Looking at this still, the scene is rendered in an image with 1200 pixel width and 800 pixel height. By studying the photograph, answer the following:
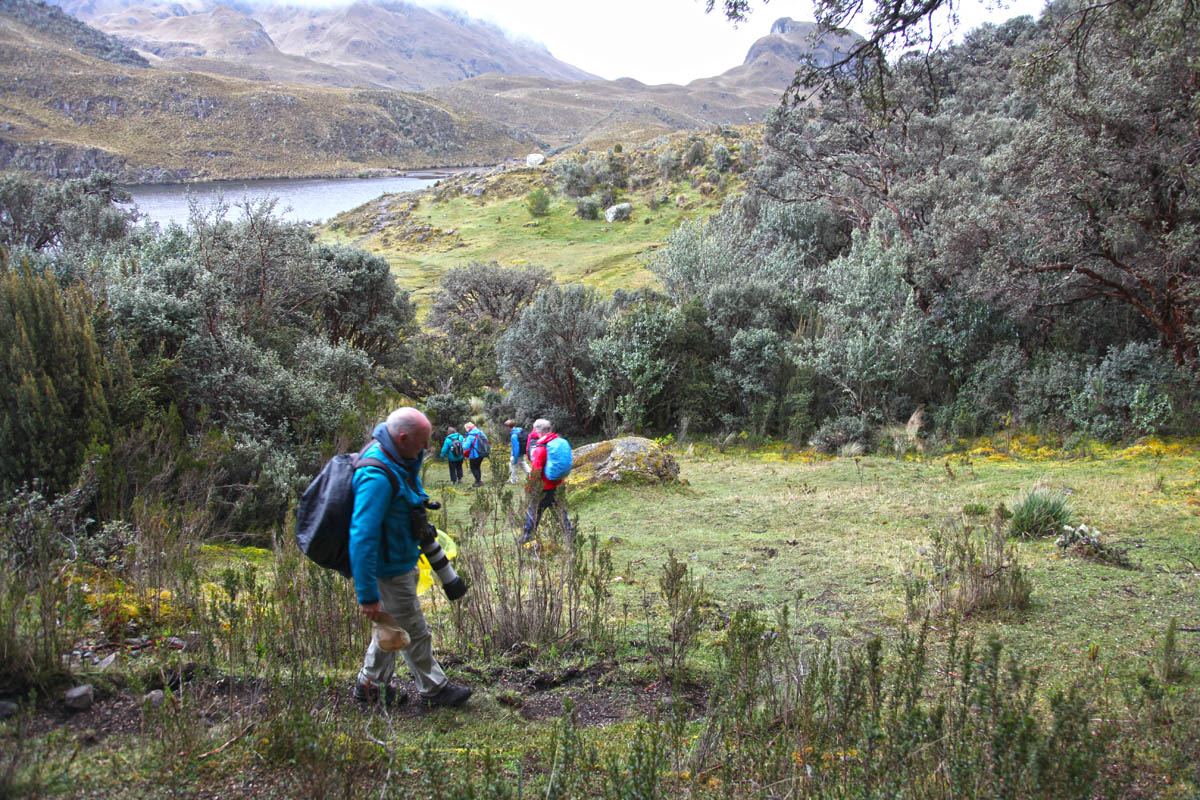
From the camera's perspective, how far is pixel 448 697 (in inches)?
→ 135

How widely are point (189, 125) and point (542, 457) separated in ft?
365

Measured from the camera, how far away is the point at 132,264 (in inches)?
476

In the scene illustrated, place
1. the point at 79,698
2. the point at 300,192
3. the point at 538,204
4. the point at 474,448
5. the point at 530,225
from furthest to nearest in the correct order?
1. the point at 300,192
2. the point at 538,204
3. the point at 530,225
4. the point at 474,448
5. the point at 79,698

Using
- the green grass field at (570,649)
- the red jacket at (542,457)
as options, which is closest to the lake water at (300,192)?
the red jacket at (542,457)

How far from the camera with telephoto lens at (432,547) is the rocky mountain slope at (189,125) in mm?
86358

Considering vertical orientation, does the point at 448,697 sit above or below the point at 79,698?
below

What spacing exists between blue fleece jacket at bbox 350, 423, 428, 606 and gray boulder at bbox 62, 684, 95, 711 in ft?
3.82

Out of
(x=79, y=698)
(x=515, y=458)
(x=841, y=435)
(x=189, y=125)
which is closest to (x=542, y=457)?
(x=79, y=698)

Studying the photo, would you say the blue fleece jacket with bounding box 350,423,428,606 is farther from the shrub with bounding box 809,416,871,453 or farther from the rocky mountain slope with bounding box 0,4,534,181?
the rocky mountain slope with bounding box 0,4,534,181

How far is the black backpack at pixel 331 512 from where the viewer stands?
10.2ft

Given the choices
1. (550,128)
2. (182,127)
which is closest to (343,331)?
(182,127)

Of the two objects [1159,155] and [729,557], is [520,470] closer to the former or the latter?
[729,557]

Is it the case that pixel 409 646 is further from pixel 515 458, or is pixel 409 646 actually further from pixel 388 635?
pixel 515 458

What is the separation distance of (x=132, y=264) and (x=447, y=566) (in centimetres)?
1177
